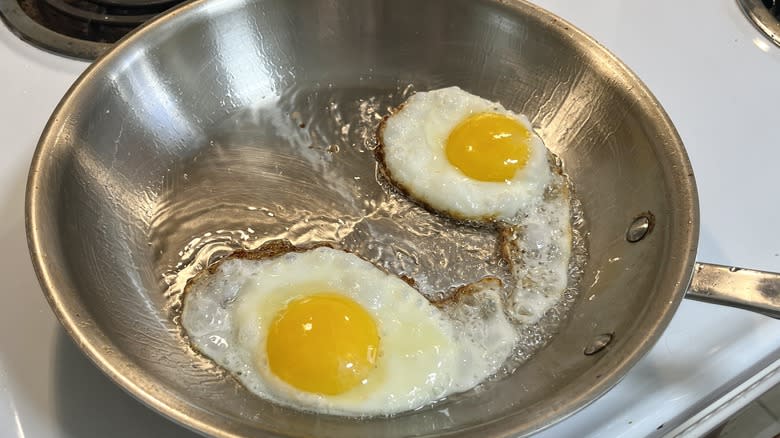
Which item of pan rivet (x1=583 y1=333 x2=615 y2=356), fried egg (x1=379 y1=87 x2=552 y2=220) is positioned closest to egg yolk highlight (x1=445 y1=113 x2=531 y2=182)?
fried egg (x1=379 y1=87 x2=552 y2=220)

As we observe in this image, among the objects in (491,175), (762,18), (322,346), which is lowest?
(322,346)

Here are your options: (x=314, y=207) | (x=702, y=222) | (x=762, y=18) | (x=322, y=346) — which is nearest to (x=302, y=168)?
(x=314, y=207)

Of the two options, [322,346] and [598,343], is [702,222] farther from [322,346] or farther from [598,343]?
[322,346]

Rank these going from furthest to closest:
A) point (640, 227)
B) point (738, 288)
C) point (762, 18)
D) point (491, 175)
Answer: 1. point (762, 18)
2. point (491, 175)
3. point (640, 227)
4. point (738, 288)

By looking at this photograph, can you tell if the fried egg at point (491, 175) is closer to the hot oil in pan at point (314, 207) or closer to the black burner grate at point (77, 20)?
the hot oil in pan at point (314, 207)

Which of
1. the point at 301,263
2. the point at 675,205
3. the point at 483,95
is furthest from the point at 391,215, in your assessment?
the point at 675,205

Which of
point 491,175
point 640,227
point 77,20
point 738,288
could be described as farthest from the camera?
point 77,20

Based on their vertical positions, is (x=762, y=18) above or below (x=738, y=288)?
above
